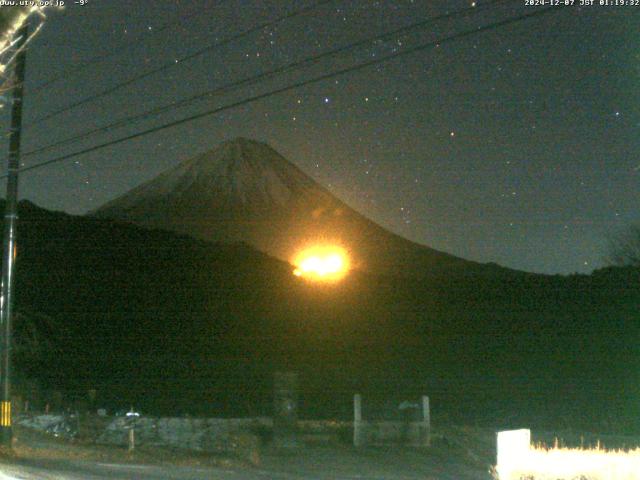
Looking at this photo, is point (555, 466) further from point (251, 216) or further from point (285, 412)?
point (251, 216)

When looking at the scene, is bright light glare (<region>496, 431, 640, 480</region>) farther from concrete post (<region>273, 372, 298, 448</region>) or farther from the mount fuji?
the mount fuji

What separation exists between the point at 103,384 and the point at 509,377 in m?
17.4

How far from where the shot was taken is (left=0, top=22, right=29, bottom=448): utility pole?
15.7 m

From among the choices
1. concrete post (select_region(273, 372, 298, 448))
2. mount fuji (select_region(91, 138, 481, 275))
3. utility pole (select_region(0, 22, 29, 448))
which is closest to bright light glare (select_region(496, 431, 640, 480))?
concrete post (select_region(273, 372, 298, 448))

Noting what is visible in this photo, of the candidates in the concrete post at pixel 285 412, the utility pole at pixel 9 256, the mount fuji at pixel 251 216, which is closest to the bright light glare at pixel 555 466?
the concrete post at pixel 285 412

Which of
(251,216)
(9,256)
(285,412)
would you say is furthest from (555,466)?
(251,216)

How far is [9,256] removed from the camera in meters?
16.0

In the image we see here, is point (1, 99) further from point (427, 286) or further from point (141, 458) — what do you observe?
point (427, 286)

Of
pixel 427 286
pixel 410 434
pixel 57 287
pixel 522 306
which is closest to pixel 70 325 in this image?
pixel 57 287

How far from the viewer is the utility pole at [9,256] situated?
15.7 meters

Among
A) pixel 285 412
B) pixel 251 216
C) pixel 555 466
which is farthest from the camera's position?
pixel 251 216

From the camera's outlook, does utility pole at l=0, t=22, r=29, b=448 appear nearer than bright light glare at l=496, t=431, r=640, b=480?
No

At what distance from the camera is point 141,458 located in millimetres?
16797

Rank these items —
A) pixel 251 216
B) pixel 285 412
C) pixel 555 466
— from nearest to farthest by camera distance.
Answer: pixel 555 466 → pixel 285 412 → pixel 251 216
